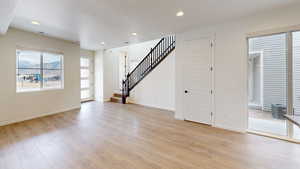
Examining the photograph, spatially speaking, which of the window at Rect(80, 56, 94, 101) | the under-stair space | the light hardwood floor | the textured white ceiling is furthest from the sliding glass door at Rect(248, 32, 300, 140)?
the window at Rect(80, 56, 94, 101)

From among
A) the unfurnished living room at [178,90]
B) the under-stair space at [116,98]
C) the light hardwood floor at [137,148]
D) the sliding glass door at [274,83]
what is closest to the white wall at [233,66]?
the unfurnished living room at [178,90]

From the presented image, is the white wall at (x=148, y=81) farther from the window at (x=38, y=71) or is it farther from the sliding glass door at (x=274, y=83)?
the sliding glass door at (x=274, y=83)

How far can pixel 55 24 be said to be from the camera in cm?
365

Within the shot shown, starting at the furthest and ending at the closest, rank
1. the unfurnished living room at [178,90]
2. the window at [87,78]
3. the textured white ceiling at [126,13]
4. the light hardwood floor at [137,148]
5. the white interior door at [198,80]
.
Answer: the window at [87,78] < the white interior door at [198,80] < the textured white ceiling at [126,13] < the unfurnished living room at [178,90] < the light hardwood floor at [137,148]

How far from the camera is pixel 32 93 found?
450 centimetres

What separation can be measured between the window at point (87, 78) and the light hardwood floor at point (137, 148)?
3.50 m

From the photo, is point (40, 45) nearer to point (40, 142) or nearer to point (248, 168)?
point (40, 142)

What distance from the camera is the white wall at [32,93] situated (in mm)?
3906

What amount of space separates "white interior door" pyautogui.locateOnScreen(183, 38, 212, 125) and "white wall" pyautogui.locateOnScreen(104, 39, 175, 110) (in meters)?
1.36

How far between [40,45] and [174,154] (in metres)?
5.30

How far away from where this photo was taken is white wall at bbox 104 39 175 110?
5.75 m

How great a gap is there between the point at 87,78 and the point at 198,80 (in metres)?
5.86

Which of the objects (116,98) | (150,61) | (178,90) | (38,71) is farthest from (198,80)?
(38,71)

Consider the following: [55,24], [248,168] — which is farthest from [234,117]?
[55,24]
